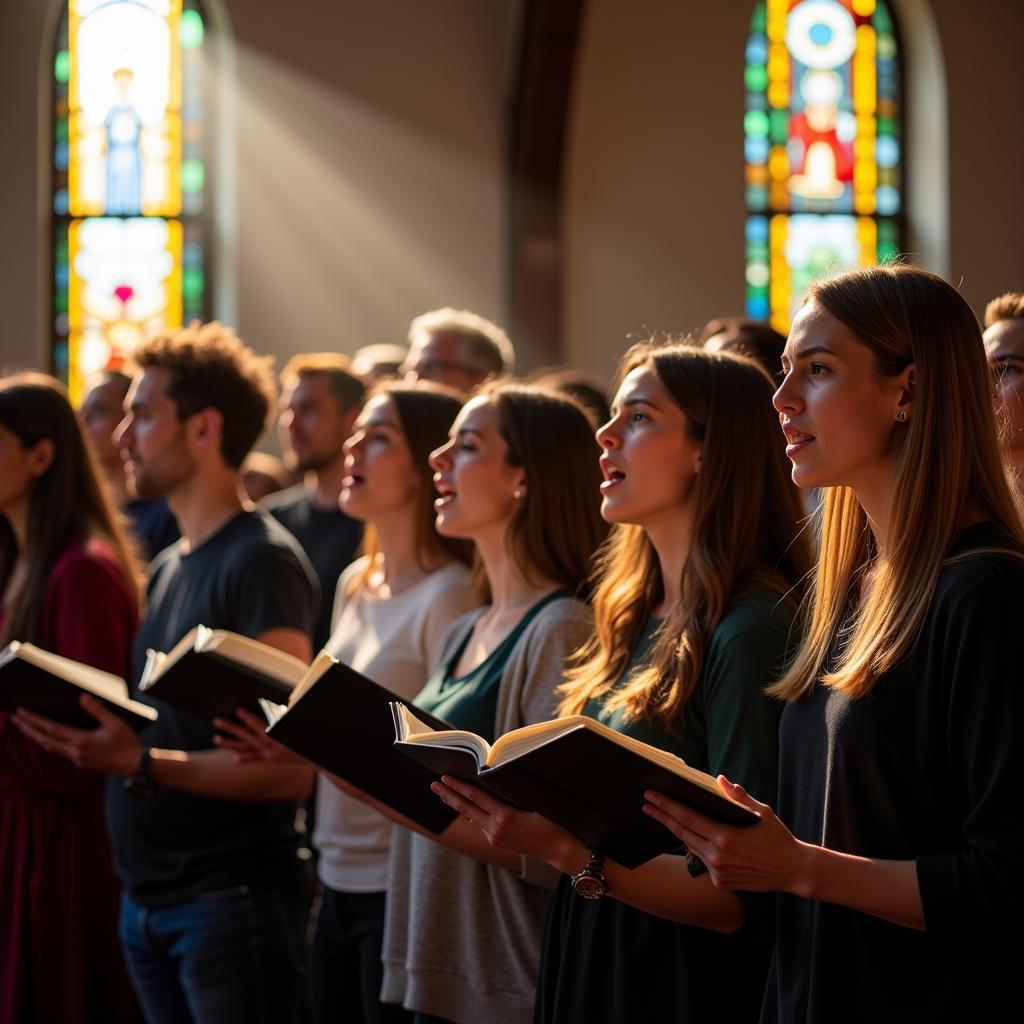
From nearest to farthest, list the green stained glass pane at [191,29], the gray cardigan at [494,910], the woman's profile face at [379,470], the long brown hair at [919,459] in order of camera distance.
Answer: the long brown hair at [919,459] → the gray cardigan at [494,910] → the woman's profile face at [379,470] → the green stained glass pane at [191,29]

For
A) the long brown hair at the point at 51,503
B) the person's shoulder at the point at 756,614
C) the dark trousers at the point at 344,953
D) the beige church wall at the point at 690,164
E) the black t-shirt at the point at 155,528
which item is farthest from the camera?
the beige church wall at the point at 690,164

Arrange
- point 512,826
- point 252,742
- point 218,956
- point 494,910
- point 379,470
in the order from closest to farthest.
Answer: point 512,826, point 494,910, point 252,742, point 218,956, point 379,470

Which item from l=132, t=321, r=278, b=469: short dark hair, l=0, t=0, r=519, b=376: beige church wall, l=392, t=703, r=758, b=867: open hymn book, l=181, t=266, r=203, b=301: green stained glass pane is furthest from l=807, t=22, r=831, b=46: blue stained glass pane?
l=392, t=703, r=758, b=867: open hymn book

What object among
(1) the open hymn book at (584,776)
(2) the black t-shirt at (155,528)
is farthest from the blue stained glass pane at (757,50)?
(1) the open hymn book at (584,776)

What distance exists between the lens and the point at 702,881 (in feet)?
6.15

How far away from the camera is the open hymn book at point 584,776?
1.52 m

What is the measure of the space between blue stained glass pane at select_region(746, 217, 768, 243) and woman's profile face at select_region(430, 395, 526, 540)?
5.39 metres

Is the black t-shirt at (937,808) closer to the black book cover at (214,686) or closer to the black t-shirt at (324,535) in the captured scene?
the black book cover at (214,686)

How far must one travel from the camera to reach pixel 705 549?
2131 mm

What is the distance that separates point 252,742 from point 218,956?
1.63 feet

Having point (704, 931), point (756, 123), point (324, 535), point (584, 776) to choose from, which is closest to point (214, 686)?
point (704, 931)

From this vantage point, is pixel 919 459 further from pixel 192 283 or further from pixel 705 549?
pixel 192 283

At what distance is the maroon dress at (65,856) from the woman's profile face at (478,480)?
983 millimetres

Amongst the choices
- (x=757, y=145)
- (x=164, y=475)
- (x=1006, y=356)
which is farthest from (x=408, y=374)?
(x=757, y=145)
